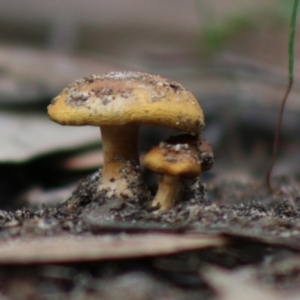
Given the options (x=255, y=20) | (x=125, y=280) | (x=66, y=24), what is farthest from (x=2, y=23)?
(x=125, y=280)

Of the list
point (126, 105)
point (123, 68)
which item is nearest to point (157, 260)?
point (126, 105)

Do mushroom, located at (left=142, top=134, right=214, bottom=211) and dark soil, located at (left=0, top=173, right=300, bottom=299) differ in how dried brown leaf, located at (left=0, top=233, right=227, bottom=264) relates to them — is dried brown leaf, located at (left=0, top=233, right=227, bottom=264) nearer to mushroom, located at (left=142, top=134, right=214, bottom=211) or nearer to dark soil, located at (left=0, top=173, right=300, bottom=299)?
dark soil, located at (left=0, top=173, right=300, bottom=299)

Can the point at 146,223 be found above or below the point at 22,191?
above

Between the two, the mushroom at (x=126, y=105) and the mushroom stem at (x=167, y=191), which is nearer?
the mushroom at (x=126, y=105)

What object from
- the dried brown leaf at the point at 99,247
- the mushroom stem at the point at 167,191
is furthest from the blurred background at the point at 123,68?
the dried brown leaf at the point at 99,247

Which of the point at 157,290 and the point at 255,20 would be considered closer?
the point at 157,290

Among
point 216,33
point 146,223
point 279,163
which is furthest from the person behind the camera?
point 216,33

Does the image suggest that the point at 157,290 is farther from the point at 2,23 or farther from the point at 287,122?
the point at 2,23

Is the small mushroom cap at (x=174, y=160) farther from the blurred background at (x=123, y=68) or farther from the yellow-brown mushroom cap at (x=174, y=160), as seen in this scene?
the blurred background at (x=123, y=68)

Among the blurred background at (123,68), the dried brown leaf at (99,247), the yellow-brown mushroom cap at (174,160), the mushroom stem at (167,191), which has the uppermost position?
the yellow-brown mushroom cap at (174,160)
